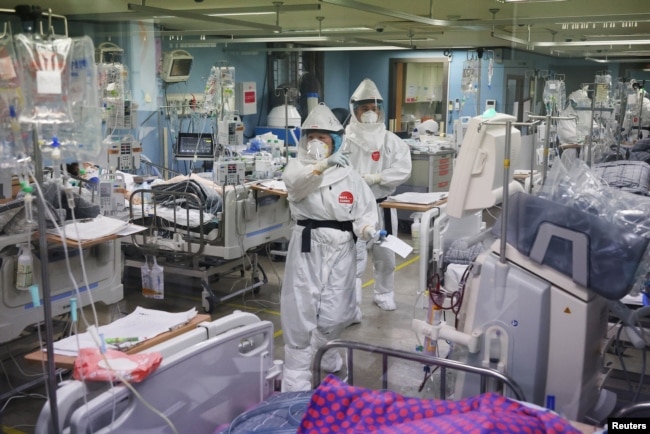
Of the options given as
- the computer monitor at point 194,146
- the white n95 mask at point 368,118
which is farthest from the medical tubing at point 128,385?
the computer monitor at point 194,146

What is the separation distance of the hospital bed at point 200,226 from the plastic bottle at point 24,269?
1533mm

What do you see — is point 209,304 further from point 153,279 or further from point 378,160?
point 378,160

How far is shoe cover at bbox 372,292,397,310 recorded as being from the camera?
544 centimetres

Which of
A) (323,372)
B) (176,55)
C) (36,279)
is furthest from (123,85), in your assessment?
(323,372)

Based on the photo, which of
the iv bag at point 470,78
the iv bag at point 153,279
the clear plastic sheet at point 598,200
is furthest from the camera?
the iv bag at point 470,78

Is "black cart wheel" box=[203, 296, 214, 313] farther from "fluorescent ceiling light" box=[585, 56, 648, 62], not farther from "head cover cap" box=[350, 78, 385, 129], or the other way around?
"fluorescent ceiling light" box=[585, 56, 648, 62]

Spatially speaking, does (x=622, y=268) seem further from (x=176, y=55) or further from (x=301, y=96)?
(x=301, y=96)

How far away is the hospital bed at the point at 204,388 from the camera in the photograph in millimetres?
2111

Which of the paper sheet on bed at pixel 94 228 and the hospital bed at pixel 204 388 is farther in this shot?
the paper sheet on bed at pixel 94 228

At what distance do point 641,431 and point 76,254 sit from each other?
3.07m

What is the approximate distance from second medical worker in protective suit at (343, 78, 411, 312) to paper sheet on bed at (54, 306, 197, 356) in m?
2.73

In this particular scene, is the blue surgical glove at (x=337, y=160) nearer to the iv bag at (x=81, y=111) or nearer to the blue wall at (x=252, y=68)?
the iv bag at (x=81, y=111)

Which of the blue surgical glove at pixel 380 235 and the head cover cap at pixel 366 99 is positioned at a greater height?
the head cover cap at pixel 366 99

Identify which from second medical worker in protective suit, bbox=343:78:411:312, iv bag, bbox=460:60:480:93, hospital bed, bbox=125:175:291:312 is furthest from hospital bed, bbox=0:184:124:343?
iv bag, bbox=460:60:480:93
